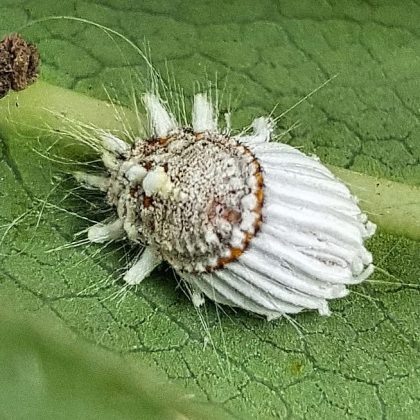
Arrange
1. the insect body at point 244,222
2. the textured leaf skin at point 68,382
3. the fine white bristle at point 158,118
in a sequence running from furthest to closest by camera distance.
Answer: the fine white bristle at point 158,118 → the insect body at point 244,222 → the textured leaf skin at point 68,382

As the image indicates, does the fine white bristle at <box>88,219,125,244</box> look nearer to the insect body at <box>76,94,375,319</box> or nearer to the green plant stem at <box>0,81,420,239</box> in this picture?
the insect body at <box>76,94,375,319</box>

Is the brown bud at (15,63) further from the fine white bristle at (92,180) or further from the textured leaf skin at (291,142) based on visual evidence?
the fine white bristle at (92,180)

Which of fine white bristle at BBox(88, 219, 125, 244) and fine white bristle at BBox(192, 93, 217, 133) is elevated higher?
fine white bristle at BBox(192, 93, 217, 133)

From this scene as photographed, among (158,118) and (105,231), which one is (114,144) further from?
(105,231)

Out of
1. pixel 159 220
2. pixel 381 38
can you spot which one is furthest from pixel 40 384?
pixel 381 38

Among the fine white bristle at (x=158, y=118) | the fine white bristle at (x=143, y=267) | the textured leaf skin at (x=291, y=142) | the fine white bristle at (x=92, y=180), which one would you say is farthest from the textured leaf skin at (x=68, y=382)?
the fine white bristle at (x=158, y=118)

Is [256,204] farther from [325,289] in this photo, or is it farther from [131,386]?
[131,386]

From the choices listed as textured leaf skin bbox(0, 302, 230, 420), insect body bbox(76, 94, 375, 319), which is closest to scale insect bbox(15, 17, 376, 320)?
insect body bbox(76, 94, 375, 319)
